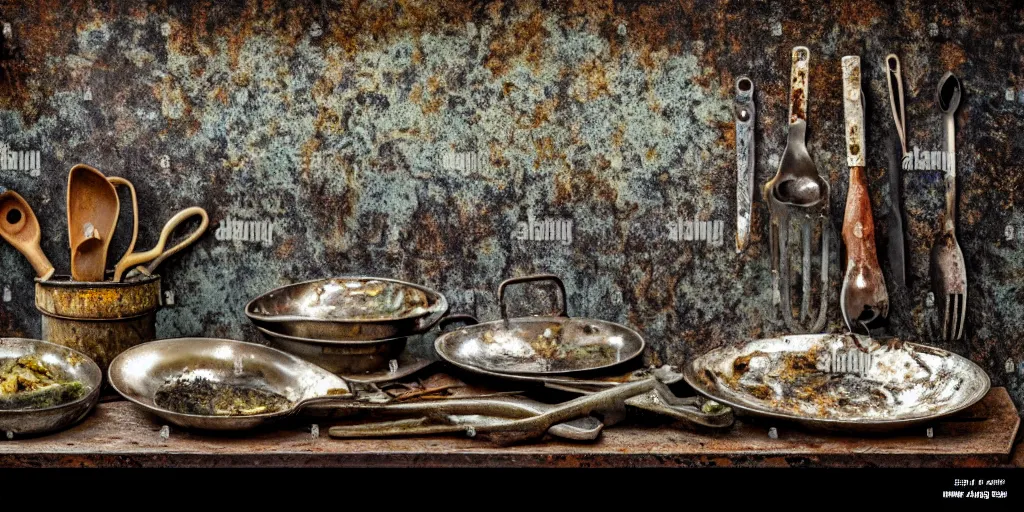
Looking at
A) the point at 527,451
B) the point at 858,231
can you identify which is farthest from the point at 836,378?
the point at 527,451

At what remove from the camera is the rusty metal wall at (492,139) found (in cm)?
247

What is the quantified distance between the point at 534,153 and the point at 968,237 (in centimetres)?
116

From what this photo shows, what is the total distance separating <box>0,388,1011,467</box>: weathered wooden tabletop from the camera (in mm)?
1896

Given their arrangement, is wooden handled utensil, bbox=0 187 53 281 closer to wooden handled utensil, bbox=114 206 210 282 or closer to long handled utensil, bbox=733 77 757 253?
wooden handled utensil, bbox=114 206 210 282

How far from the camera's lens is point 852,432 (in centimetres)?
195

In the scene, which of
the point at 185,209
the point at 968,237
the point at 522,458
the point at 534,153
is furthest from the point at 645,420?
the point at 185,209

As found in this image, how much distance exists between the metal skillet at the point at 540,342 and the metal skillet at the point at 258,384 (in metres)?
0.26

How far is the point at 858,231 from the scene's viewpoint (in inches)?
95.8

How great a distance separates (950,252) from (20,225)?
245cm

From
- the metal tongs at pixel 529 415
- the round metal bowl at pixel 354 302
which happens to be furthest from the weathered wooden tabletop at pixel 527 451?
the round metal bowl at pixel 354 302

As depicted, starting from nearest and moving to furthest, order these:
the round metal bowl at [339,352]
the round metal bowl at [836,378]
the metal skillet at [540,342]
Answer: the round metal bowl at [836,378] → the round metal bowl at [339,352] → the metal skillet at [540,342]

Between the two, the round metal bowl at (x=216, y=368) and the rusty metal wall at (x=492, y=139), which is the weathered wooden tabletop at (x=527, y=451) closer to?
the round metal bowl at (x=216, y=368)
